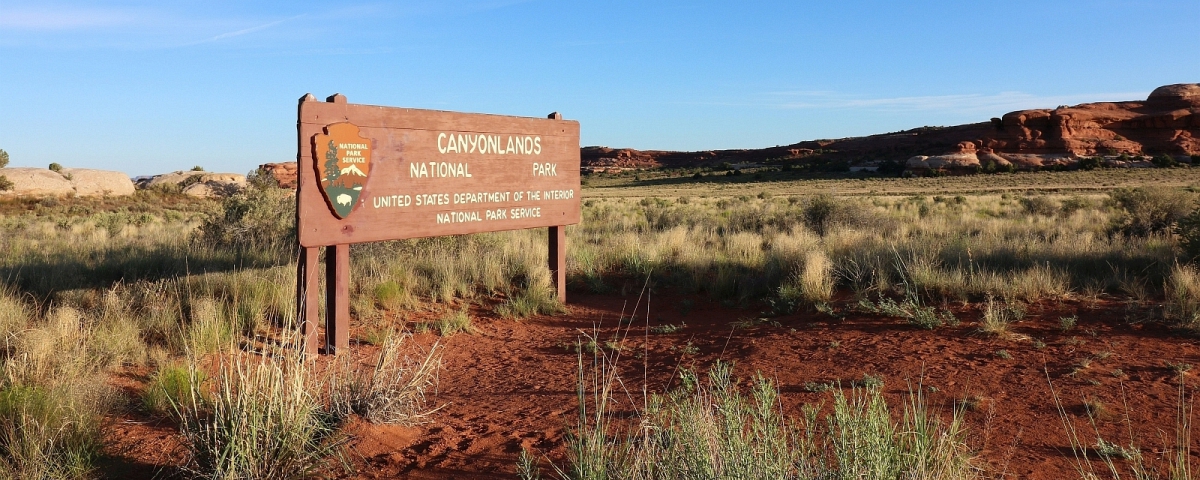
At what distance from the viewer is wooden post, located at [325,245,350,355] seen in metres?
6.36

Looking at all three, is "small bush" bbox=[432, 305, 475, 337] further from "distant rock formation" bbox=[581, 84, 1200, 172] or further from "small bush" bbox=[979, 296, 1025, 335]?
"distant rock formation" bbox=[581, 84, 1200, 172]

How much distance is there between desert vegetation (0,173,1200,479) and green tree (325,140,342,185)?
4.25ft

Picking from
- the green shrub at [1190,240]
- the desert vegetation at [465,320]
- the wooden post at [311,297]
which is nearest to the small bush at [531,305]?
the desert vegetation at [465,320]

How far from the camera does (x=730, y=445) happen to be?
8.60ft

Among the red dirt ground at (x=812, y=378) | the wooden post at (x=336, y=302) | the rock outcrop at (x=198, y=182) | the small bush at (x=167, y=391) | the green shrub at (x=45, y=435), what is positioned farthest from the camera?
the rock outcrop at (x=198, y=182)

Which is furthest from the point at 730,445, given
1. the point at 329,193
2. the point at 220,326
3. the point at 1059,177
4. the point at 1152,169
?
the point at 1152,169

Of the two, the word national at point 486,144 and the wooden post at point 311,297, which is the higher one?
the word national at point 486,144

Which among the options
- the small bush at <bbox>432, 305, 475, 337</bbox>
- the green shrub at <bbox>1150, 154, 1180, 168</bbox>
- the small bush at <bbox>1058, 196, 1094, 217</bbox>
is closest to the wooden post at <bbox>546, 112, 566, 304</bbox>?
the small bush at <bbox>432, 305, 475, 337</bbox>

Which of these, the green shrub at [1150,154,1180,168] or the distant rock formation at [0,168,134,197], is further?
the green shrub at [1150,154,1180,168]

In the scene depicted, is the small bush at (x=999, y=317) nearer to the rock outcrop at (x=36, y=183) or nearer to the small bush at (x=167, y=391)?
the small bush at (x=167, y=391)

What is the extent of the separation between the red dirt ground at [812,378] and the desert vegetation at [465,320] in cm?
14

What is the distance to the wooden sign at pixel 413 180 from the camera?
6102mm

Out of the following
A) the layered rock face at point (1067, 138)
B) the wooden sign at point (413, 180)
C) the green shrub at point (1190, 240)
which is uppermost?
the layered rock face at point (1067, 138)

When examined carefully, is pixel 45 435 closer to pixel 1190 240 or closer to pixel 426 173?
pixel 426 173
